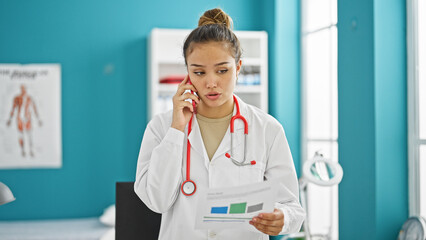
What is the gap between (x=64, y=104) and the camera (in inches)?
139

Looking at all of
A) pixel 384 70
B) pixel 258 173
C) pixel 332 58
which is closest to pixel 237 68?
pixel 258 173

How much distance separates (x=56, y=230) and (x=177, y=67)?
1.62 metres

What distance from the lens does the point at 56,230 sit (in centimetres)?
305

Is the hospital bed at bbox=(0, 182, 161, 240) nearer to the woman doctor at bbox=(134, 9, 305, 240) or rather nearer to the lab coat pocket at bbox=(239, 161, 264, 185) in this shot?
the woman doctor at bbox=(134, 9, 305, 240)

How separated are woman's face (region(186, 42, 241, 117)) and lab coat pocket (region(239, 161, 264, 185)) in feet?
0.75

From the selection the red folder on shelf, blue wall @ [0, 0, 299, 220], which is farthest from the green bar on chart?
blue wall @ [0, 0, 299, 220]

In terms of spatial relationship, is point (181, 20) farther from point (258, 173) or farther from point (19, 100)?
point (258, 173)

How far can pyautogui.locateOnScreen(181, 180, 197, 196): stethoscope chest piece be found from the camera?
1.33 meters

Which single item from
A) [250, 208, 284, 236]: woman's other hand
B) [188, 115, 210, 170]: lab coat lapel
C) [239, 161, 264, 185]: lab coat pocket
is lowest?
[250, 208, 284, 236]: woman's other hand

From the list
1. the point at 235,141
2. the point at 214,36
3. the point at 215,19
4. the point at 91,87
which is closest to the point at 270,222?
the point at 235,141

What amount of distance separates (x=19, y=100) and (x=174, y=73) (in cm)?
129

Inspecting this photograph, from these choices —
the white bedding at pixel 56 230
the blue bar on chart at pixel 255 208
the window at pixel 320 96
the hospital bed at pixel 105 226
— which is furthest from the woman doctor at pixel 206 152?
the window at pixel 320 96

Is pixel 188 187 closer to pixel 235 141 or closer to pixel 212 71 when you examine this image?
pixel 235 141

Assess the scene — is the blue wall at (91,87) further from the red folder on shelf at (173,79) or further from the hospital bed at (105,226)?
the red folder on shelf at (173,79)
